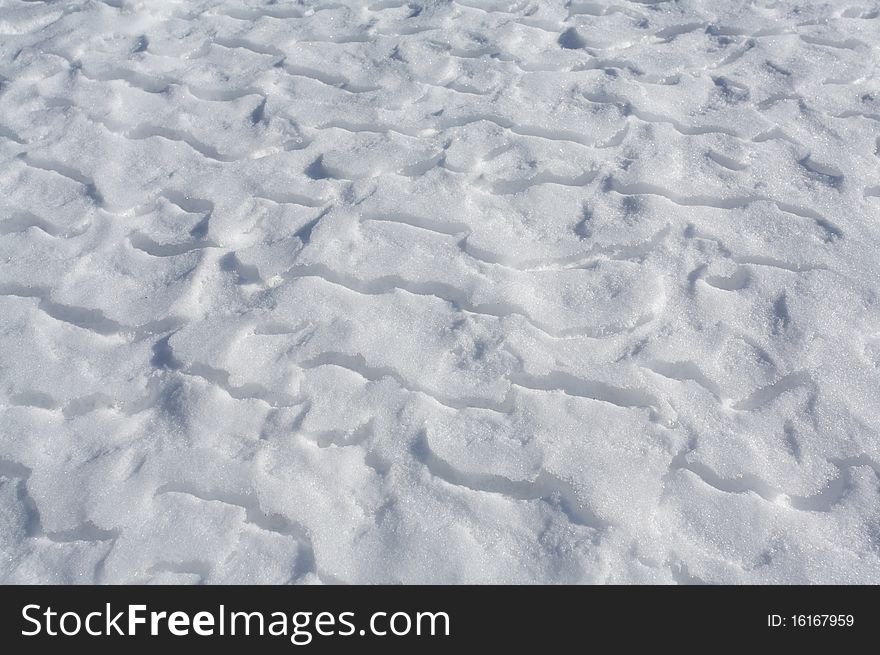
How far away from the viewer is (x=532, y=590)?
181 centimetres

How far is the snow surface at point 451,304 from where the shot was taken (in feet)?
Answer: 6.37

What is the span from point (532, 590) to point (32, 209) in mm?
2472

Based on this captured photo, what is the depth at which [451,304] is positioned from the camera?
2.48 metres

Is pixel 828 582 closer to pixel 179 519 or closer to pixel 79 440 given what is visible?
pixel 179 519

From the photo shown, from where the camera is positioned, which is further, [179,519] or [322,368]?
[322,368]

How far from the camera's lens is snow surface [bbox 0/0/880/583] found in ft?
6.37

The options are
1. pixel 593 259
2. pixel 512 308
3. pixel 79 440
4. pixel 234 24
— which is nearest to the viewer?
pixel 79 440

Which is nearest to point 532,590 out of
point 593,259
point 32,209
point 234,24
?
point 593,259

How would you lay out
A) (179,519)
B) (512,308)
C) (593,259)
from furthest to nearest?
(593,259) → (512,308) → (179,519)

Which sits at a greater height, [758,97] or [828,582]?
[758,97]

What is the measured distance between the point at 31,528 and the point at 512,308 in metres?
1.54

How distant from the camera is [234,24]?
13.4 feet

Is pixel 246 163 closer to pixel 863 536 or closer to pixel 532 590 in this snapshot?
pixel 532 590

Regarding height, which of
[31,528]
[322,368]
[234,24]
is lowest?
[31,528]
